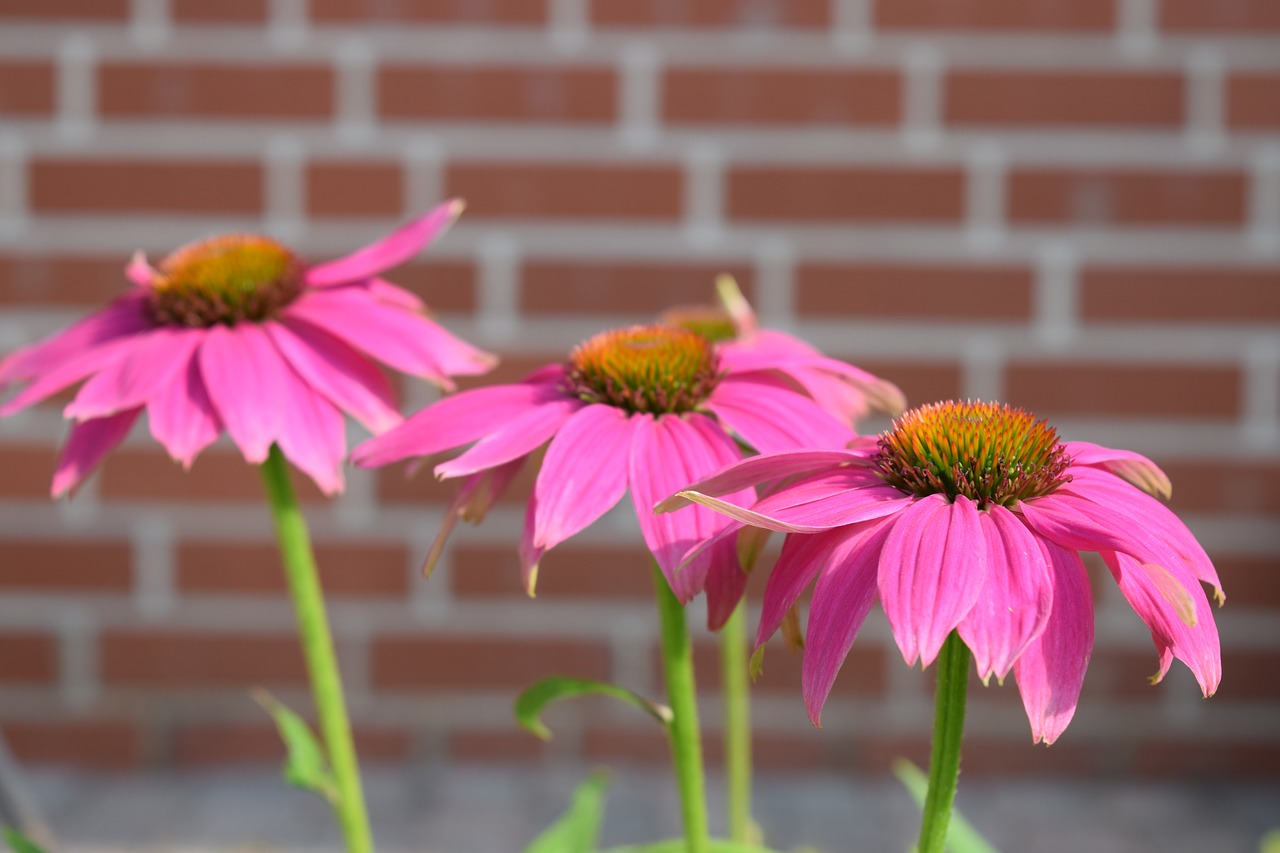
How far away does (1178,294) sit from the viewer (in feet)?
5.75

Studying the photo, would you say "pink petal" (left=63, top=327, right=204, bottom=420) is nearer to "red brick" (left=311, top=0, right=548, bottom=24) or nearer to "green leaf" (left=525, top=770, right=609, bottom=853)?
"green leaf" (left=525, top=770, right=609, bottom=853)

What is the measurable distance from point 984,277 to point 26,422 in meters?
1.39

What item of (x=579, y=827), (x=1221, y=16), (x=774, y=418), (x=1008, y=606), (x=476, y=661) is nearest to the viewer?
(x=1008, y=606)

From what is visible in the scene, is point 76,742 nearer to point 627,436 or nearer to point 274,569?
point 274,569

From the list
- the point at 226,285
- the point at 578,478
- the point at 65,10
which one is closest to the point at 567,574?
the point at 65,10

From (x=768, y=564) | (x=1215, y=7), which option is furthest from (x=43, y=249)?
(x=1215, y=7)

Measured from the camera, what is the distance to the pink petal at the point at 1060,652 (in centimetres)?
33

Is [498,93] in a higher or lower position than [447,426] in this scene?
higher

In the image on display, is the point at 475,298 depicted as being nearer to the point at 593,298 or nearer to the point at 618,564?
the point at 593,298

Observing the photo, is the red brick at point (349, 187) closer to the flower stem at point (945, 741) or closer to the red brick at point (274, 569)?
the red brick at point (274, 569)

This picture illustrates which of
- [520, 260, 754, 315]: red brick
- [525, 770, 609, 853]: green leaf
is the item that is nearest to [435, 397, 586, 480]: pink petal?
[525, 770, 609, 853]: green leaf

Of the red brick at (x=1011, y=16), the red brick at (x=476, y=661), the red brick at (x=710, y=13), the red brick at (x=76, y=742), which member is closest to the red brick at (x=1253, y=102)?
the red brick at (x=1011, y=16)

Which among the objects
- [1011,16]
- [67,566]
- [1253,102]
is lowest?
[67,566]

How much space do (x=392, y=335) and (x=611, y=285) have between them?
50.3 inches
